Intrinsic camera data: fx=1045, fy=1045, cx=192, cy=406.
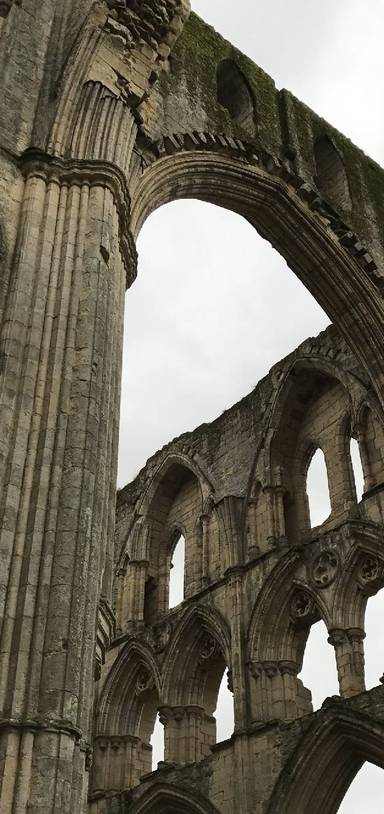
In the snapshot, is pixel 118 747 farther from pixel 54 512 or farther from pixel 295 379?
pixel 54 512

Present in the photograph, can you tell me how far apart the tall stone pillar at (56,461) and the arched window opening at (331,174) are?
5633mm

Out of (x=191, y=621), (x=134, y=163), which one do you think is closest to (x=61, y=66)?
(x=134, y=163)

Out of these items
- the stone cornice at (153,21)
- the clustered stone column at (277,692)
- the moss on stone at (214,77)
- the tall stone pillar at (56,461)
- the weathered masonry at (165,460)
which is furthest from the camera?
the clustered stone column at (277,692)

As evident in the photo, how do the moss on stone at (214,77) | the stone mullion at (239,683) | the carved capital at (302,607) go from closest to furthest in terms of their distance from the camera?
the moss on stone at (214,77), the stone mullion at (239,683), the carved capital at (302,607)

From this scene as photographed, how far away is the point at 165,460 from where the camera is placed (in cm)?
1780

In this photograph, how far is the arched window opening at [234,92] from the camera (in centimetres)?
1311

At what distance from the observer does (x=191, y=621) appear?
1550 centimetres

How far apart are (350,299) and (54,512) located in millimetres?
7534

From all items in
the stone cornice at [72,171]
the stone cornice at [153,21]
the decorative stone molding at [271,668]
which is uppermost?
the stone cornice at [153,21]

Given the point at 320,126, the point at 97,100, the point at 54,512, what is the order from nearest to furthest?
the point at 54,512 → the point at 97,100 → the point at 320,126

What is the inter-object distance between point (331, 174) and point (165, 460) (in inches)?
231

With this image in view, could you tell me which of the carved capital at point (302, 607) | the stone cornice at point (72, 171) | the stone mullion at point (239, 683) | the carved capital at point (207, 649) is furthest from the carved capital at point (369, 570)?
the stone cornice at point (72, 171)

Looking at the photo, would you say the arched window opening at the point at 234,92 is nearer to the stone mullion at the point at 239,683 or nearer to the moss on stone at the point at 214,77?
the moss on stone at the point at 214,77

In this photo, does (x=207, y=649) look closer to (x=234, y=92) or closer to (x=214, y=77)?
(x=234, y=92)
